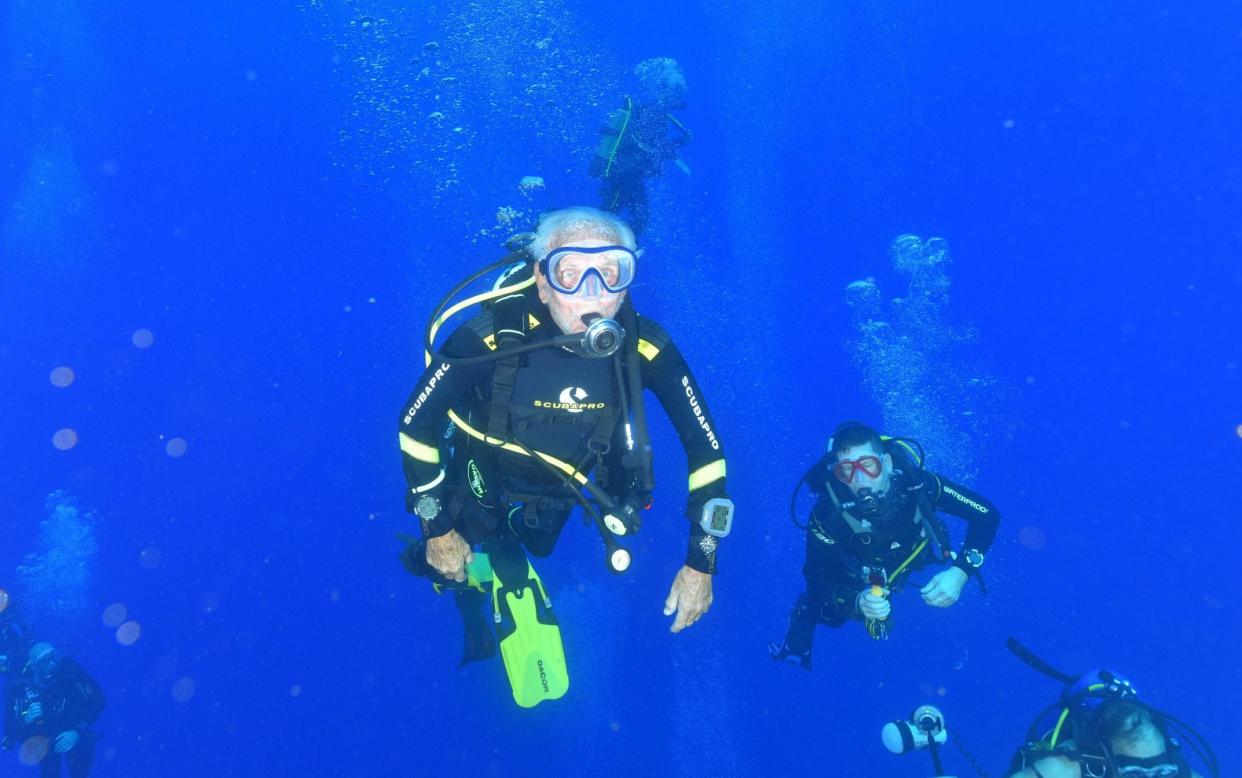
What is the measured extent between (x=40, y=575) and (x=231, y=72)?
1110 centimetres

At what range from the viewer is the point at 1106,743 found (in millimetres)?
3729

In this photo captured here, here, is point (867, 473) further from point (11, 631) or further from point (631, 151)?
point (11, 631)

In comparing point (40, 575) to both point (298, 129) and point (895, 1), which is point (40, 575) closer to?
point (298, 129)

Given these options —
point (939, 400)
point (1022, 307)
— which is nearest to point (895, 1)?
point (1022, 307)

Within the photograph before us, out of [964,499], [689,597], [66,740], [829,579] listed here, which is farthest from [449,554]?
[66,740]

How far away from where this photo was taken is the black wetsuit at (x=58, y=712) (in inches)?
283

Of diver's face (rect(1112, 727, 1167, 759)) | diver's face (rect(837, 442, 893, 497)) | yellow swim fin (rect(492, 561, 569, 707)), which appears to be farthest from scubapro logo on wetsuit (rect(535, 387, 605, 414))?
diver's face (rect(1112, 727, 1167, 759))

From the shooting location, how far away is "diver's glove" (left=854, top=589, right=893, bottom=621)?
4.82 metres

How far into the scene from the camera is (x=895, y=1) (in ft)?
39.4

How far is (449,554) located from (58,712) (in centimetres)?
779

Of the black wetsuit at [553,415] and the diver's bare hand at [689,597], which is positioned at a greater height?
the black wetsuit at [553,415]

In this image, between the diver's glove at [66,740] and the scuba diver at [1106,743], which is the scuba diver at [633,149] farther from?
the diver's glove at [66,740]

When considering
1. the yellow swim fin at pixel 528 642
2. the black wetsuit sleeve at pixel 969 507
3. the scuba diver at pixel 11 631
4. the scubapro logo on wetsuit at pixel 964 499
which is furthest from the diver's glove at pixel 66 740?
the scubapro logo on wetsuit at pixel 964 499

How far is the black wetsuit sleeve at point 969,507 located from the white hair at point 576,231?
3.66 metres
